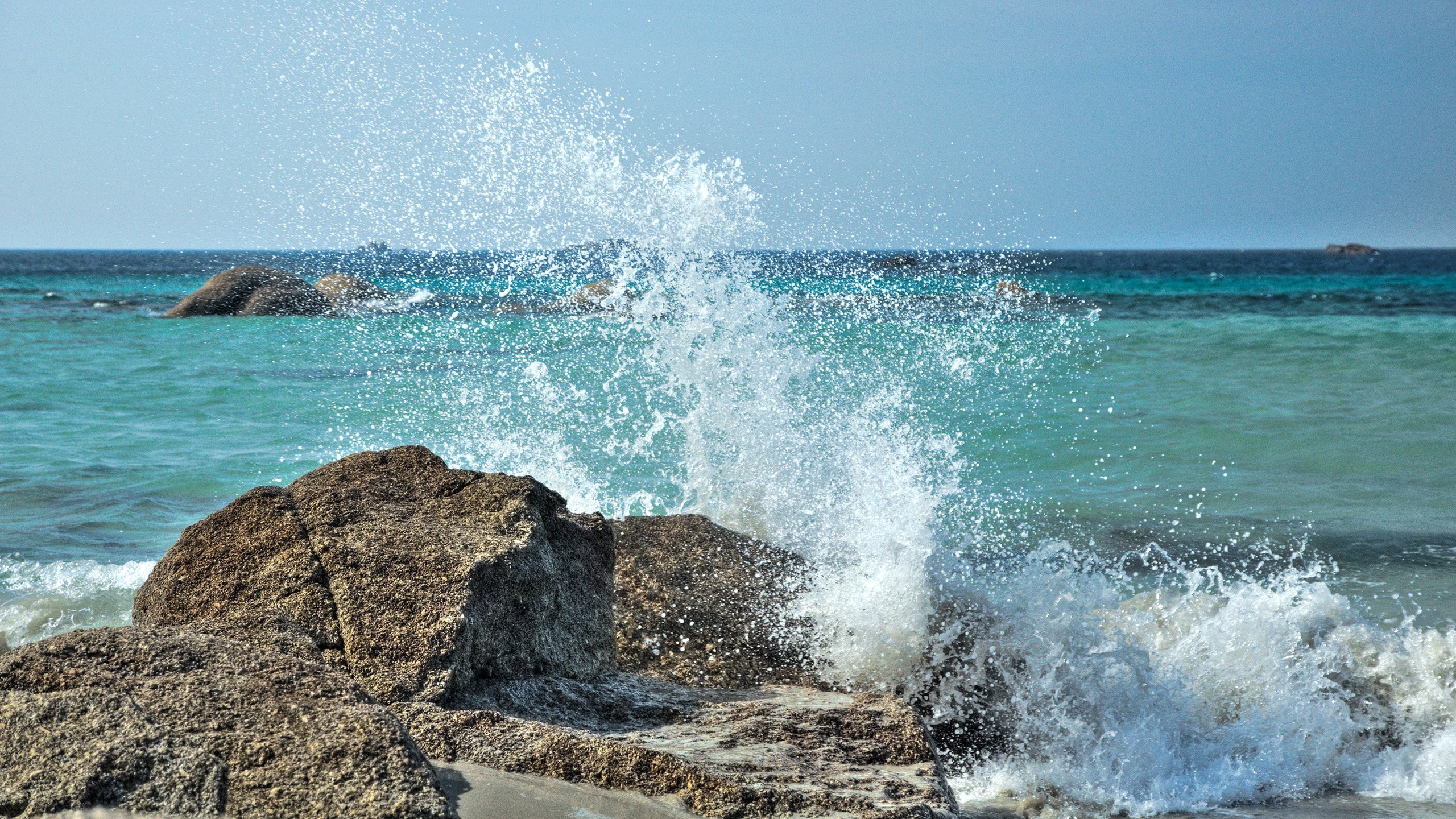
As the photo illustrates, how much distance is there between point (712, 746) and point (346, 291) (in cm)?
2137

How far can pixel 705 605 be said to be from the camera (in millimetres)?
3998

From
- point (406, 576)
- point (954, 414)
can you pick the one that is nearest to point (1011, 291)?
point (954, 414)

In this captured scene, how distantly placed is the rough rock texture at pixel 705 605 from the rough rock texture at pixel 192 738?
165 cm

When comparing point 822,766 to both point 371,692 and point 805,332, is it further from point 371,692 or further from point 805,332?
point 805,332

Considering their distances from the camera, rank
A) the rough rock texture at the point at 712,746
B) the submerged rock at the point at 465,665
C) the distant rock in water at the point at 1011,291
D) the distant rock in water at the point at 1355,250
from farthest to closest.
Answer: the distant rock in water at the point at 1355,250, the distant rock in water at the point at 1011,291, the rough rock texture at the point at 712,746, the submerged rock at the point at 465,665

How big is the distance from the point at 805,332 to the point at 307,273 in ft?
57.8

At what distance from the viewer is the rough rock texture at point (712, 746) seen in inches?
81.0

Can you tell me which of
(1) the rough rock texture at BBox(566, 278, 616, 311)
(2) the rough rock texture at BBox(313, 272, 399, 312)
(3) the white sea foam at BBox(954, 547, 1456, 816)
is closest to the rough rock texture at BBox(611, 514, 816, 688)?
(3) the white sea foam at BBox(954, 547, 1456, 816)

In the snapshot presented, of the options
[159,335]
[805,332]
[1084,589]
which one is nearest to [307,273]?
[159,335]

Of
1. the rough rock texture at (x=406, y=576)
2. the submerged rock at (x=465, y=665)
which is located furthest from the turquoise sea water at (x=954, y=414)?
the submerged rock at (x=465, y=665)

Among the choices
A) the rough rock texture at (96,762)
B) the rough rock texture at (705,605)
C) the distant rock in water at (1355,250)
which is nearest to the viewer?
the rough rock texture at (96,762)

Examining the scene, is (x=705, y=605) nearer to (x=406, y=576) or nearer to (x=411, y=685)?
(x=406, y=576)

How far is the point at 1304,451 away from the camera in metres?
8.59

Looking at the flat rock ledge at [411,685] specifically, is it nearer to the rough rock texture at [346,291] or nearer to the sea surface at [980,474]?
the sea surface at [980,474]
